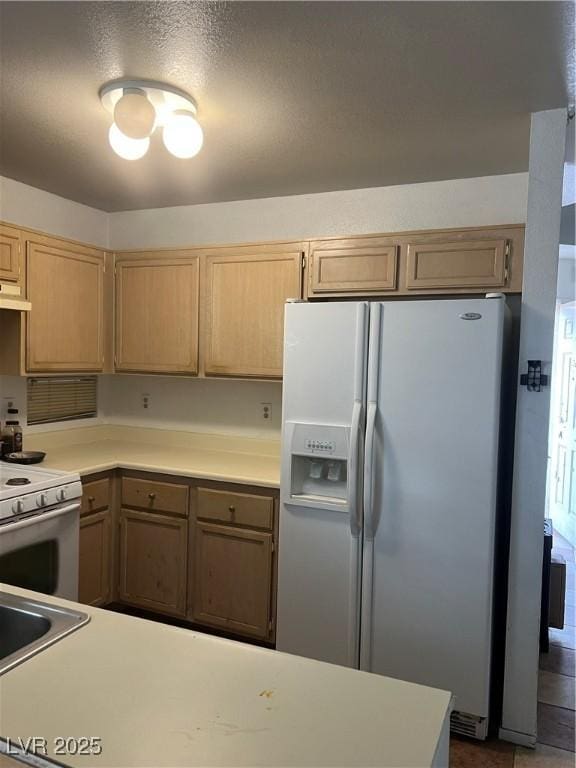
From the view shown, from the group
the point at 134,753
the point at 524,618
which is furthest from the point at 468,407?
the point at 134,753

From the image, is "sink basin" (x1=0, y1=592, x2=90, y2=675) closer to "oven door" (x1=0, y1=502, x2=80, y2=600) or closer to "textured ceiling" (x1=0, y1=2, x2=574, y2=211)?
"oven door" (x1=0, y1=502, x2=80, y2=600)

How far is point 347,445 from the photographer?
2301 mm

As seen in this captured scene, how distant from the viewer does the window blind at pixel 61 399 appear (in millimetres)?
3291

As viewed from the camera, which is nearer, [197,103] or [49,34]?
[49,34]

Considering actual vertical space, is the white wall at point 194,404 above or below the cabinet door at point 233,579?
above

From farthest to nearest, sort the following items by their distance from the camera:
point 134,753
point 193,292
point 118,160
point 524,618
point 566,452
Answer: point 566,452 < point 193,292 < point 118,160 < point 524,618 < point 134,753

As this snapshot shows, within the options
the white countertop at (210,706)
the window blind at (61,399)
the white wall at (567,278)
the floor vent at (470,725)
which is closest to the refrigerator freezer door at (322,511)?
the floor vent at (470,725)

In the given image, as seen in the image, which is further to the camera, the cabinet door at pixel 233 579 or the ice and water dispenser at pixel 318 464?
the cabinet door at pixel 233 579

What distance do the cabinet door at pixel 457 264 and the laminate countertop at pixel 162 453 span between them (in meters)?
1.22

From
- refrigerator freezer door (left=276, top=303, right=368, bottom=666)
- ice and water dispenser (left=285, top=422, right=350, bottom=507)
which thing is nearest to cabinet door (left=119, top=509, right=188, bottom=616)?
refrigerator freezer door (left=276, top=303, right=368, bottom=666)

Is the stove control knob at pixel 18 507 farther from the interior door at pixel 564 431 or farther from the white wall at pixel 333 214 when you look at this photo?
the interior door at pixel 564 431

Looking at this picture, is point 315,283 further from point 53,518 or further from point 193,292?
point 53,518

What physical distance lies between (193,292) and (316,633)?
6.28ft

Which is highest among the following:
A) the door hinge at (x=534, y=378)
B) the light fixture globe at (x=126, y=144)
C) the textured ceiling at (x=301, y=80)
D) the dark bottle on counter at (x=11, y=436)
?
the textured ceiling at (x=301, y=80)
